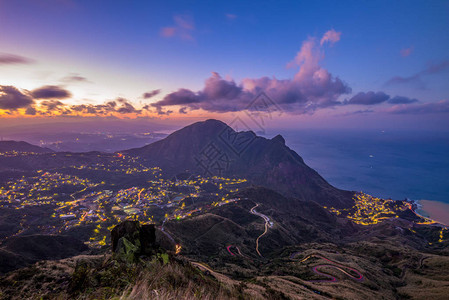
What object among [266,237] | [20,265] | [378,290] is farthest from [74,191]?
[378,290]

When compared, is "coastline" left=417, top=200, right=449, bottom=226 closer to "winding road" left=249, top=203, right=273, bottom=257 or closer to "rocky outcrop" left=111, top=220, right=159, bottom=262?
"winding road" left=249, top=203, right=273, bottom=257

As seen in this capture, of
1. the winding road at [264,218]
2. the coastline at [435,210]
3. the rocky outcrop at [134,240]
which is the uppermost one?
A: the rocky outcrop at [134,240]

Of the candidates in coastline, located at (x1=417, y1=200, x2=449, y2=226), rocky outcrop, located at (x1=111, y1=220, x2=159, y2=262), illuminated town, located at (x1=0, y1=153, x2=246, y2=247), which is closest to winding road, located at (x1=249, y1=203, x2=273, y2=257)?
illuminated town, located at (x1=0, y1=153, x2=246, y2=247)

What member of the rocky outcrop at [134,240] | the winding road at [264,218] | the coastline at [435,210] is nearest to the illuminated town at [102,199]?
the winding road at [264,218]

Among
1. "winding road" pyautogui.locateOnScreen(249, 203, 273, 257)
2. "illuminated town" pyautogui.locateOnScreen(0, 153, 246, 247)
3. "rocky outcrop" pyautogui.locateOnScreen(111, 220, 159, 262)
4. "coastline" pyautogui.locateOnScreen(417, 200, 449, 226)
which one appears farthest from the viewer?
"coastline" pyautogui.locateOnScreen(417, 200, 449, 226)

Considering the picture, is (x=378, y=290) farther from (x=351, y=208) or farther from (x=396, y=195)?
(x=396, y=195)

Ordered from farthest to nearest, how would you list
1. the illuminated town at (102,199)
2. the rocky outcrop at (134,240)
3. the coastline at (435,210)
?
the coastline at (435,210), the illuminated town at (102,199), the rocky outcrop at (134,240)

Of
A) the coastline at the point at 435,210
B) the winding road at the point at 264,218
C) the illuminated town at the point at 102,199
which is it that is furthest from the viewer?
the coastline at the point at 435,210

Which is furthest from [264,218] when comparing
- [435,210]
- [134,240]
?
[435,210]

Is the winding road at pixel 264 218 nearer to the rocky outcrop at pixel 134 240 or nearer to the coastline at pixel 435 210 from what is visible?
the rocky outcrop at pixel 134 240

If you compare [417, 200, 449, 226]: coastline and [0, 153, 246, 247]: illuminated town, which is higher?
[0, 153, 246, 247]: illuminated town
